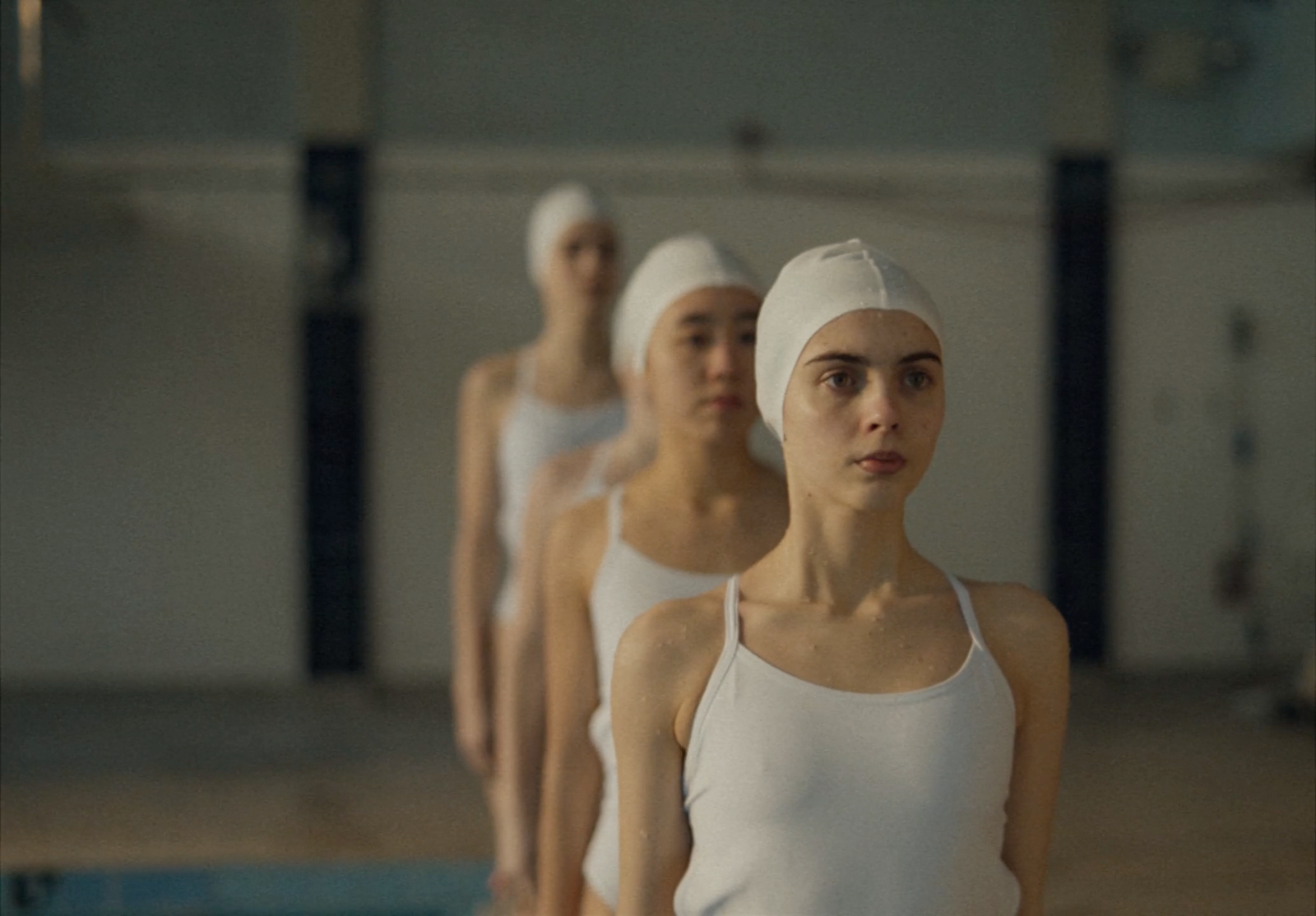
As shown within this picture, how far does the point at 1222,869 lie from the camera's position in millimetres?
1726

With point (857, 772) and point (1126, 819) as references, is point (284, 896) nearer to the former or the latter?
point (1126, 819)

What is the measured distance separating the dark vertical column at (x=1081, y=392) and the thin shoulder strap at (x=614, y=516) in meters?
5.87

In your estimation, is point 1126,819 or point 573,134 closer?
point 1126,819

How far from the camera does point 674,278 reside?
6.33 ft

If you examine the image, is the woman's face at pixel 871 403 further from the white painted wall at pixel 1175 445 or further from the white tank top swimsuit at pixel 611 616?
the white painted wall at pixel 1175 445

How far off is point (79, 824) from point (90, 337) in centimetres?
345

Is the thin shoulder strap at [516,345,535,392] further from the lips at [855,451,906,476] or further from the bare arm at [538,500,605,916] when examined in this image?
the lips at [855,451,906,476]

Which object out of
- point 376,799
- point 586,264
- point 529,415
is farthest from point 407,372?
point 586,264

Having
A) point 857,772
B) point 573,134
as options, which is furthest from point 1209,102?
point 857,772

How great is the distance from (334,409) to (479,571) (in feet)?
14.7

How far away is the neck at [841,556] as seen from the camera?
1.39m

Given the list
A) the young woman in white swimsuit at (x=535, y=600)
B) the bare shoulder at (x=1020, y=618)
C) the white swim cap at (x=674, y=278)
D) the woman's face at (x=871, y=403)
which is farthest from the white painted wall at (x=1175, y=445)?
the woman's face at (x=871, y=403)

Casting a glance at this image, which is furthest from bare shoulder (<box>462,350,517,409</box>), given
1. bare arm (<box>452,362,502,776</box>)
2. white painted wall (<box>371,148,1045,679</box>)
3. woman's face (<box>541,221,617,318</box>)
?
white painted wall (<box>371,148,1045,679</box>)

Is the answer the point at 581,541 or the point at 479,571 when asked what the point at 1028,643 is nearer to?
the point at 581,541
